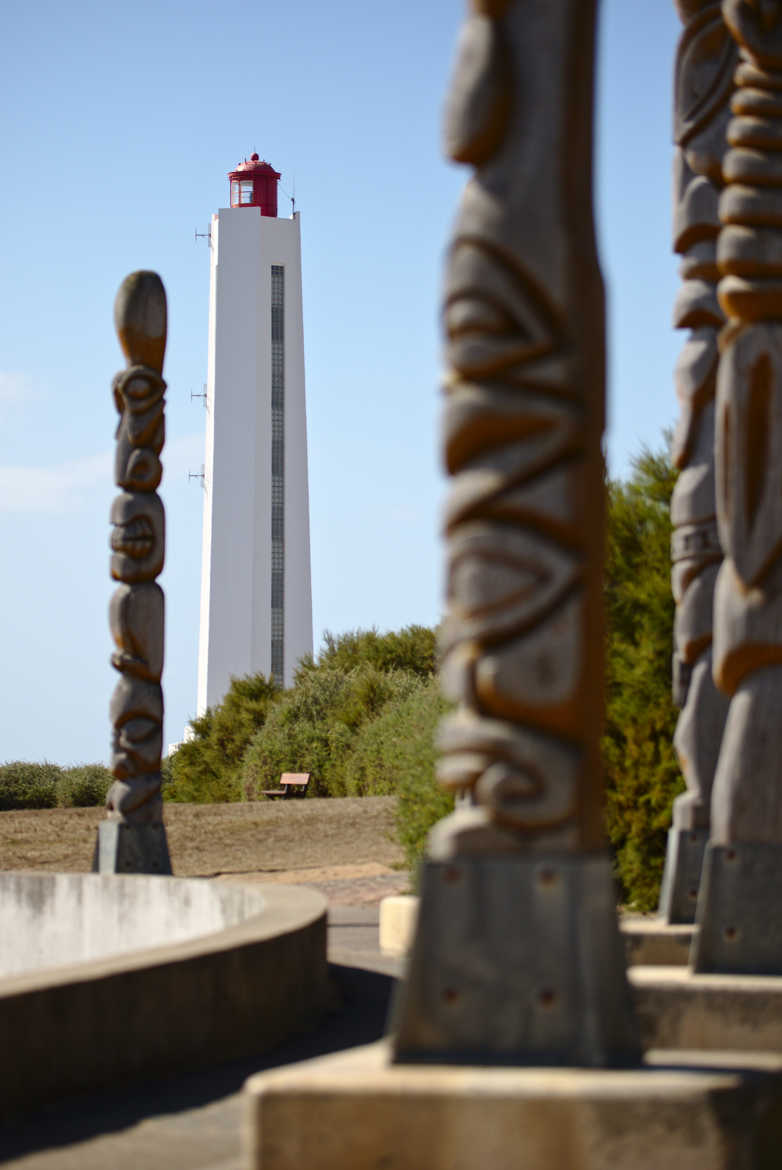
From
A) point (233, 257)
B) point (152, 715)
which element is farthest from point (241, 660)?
point (152, 715)

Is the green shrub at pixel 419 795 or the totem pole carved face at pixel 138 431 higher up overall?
the totem pole carved face at pixel 138 431

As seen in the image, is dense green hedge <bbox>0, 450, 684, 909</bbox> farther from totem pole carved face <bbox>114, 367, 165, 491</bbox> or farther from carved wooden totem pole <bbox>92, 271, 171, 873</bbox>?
totem pole carved face <bbox>114, 367, 165, 491</bbox>

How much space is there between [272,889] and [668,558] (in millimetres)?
4777

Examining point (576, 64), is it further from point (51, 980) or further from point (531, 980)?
point (51, 980)

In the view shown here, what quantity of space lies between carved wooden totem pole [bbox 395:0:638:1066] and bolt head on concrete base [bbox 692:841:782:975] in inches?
47.3

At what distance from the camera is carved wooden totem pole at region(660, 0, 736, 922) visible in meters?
6.25

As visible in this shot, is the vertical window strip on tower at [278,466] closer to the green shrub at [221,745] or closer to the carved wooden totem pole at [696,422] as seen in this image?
the green shrub at [221,745]

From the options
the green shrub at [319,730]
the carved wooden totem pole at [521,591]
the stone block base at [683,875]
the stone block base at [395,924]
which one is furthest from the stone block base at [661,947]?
the green shrub at [319,730]

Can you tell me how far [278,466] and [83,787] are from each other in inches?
1118

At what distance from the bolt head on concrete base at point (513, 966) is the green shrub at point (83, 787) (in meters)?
23.6

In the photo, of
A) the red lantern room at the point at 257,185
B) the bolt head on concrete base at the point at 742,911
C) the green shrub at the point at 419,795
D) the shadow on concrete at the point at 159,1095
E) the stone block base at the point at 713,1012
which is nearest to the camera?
the stone block base at the point at 713,1012

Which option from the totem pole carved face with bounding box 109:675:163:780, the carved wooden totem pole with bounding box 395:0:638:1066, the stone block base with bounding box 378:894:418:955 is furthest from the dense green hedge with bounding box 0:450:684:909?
the carved wooden totem pole with bounding box 395:0:638:1066

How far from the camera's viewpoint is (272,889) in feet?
28.2

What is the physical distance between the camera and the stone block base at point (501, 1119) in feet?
10.1
